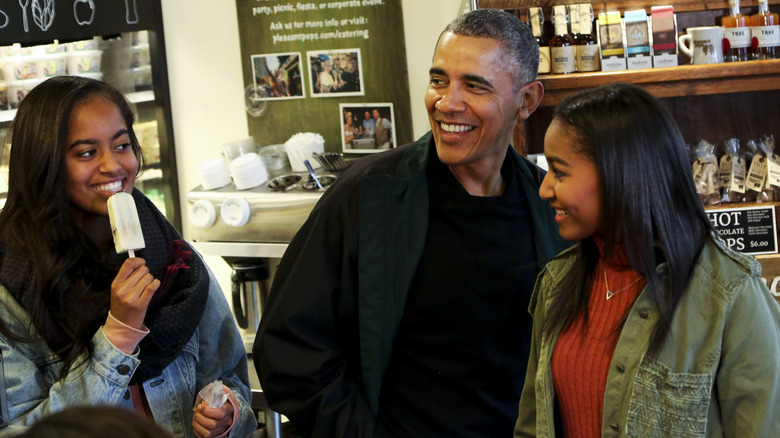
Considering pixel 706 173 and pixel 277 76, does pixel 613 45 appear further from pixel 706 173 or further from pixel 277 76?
pixel 277 76

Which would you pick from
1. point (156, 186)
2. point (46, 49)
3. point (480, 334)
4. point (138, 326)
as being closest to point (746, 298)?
point (480, 334)

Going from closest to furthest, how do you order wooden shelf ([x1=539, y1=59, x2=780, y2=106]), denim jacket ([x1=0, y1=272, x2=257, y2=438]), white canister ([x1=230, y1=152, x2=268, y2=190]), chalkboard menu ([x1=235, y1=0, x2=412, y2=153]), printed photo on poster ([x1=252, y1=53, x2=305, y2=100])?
1. denim jacket ([x1=0, y1=272, x2=257, y2=438])
2. wooden shelf ([x1=539, y1=59, x2=780, y2=106])
3. white canister ([x1=230, y1=152, x2=268, y2=190])
4. chalkboard menu ([x1=235, y1=0, x2=412, y2=153])
5. printed photo on poster ([x1=252, y1=53, x2=305, y2=100])

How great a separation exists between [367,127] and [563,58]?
A: 1.15 m

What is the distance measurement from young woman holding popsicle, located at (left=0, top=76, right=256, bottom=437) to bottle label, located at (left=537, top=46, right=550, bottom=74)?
1.59 m

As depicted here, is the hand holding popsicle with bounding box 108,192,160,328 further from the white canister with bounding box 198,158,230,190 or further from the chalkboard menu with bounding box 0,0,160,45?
the chalkboard menu with bounding box 0,0,160,45

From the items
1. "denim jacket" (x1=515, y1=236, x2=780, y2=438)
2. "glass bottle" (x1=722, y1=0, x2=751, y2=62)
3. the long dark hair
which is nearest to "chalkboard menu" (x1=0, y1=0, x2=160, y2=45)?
"glass bottle" (x1=722, y1=0, x2=751, y2=62)

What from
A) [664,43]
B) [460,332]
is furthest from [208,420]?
[664,43]

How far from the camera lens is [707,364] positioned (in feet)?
4.59

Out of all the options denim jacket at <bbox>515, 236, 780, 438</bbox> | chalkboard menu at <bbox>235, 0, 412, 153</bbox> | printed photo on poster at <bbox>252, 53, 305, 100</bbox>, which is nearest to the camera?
denim jacket at <bbox>515, 236, 780, 438</bbox>

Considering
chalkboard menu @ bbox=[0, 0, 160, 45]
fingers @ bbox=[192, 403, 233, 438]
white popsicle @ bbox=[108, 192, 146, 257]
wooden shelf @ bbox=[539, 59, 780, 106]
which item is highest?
chalkboard menu @ bbox=[0, 0, 160, 45]

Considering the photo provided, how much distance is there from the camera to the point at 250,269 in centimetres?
358

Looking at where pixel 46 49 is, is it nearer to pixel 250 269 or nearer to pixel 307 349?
pixel 250 269

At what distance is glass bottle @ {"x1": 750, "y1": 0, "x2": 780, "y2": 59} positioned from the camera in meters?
3.04

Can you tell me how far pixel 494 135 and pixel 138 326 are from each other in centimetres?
91
